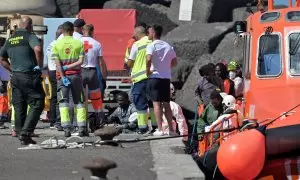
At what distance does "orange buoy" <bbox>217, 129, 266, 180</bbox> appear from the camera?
10.9 m

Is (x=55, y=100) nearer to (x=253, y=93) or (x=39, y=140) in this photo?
(x=39, y=140)

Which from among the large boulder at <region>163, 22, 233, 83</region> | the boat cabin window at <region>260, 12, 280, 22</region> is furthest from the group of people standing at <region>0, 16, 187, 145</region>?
the large boulder at <region>163, 22, 233, 83</region>

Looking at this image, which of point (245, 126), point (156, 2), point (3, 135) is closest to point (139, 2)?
point (156, 2)

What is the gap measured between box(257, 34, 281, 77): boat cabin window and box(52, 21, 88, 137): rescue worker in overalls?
315cm

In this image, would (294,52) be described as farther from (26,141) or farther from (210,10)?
(210,10)

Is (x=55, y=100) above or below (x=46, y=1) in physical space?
below

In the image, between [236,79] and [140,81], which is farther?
[236,79]

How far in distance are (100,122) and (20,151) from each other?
349cm

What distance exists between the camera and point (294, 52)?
13.8m

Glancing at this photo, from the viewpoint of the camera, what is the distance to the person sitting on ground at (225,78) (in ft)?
61.8

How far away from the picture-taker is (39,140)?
15.6m

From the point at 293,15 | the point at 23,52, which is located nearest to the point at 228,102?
the point at 293,15

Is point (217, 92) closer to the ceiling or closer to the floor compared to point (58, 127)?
closer to the ceiling

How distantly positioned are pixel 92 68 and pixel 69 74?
124 cm
